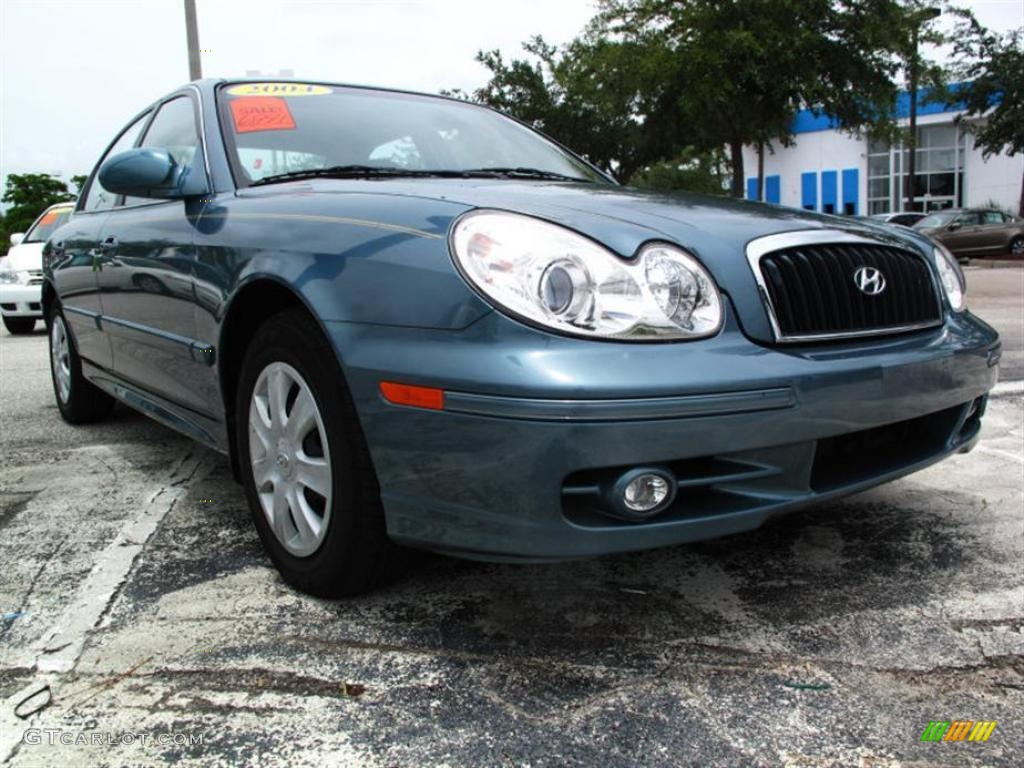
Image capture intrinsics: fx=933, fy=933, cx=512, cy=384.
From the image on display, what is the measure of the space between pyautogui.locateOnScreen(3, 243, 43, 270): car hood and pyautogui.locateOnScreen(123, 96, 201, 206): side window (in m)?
7.51

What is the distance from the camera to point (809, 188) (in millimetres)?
43812

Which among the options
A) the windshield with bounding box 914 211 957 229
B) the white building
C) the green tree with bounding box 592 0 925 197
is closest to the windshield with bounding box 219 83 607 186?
the green tree with bounding box 592 0 925 197

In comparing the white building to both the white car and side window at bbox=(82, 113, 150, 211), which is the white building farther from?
side window at bbox=(82, 113, 150, 211)

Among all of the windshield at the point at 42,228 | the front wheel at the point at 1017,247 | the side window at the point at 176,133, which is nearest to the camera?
the side window at the point at 176,133

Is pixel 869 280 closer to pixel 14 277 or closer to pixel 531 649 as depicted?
pixel 531 649

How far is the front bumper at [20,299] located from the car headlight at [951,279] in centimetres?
993

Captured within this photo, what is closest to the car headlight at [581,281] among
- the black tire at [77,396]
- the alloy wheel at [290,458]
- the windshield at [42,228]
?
the alloy wheel at [290,458]

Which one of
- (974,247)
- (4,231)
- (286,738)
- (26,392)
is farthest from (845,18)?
(4,231)

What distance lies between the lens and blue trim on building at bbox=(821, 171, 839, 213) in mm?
42312

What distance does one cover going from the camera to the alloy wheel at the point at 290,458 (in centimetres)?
231

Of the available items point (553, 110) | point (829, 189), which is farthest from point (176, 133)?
point (829, 189)

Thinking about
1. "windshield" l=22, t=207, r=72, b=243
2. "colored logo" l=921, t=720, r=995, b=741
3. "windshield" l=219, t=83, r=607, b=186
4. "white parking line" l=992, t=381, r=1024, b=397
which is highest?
"windshield" l=219, t=83, r=607, b=186

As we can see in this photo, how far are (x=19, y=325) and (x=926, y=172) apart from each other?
37.1 meters

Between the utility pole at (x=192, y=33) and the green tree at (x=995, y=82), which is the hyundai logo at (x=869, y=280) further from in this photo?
the green tree at (x=995, y=82)
